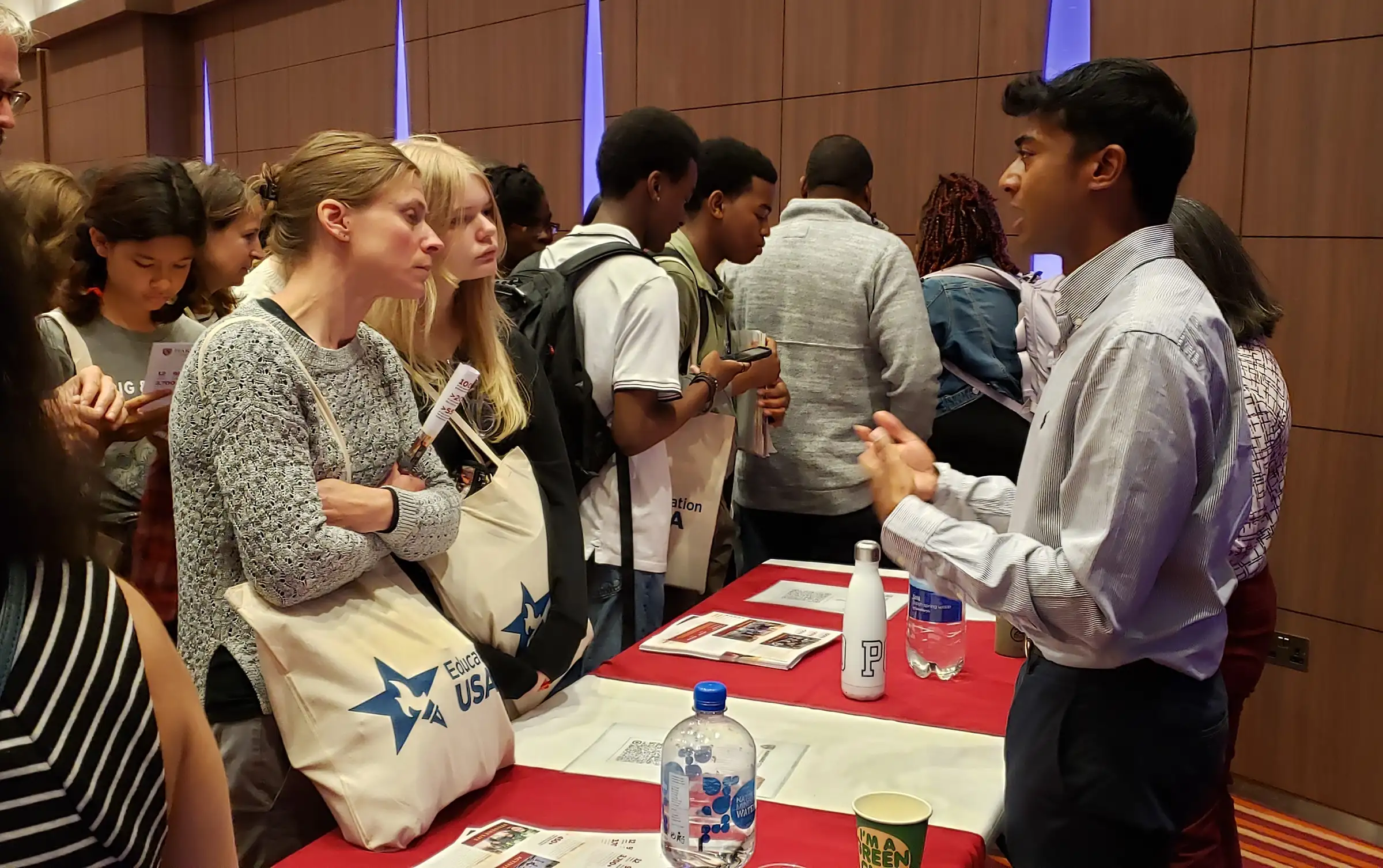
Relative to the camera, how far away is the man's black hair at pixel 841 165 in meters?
2.92

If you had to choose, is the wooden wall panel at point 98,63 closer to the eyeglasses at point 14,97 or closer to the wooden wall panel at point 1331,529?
the eyeglasses at point 14,97

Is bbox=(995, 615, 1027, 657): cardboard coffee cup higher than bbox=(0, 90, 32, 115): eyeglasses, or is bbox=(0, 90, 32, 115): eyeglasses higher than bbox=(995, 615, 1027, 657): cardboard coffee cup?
bbox=(0, 90, 32, 115): eyeglasses

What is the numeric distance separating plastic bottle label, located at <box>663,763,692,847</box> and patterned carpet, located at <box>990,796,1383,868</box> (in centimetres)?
233

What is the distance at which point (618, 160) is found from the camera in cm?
247

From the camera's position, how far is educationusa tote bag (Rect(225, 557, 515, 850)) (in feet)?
3.98

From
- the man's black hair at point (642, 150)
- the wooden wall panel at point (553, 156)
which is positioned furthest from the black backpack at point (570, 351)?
the wooden wall panel at point (553, 156)

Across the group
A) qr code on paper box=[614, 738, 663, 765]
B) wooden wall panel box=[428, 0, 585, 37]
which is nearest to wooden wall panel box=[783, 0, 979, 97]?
wooden wall panel box=[428, 0, 585, 37]

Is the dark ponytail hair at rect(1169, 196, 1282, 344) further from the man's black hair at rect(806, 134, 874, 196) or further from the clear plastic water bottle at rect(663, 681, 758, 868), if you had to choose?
the clear plastic water bottle at rect(663, 681, 758, 868)

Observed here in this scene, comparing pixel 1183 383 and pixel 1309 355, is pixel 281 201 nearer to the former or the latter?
pixel 1183 383

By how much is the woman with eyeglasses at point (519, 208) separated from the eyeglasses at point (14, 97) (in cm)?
127

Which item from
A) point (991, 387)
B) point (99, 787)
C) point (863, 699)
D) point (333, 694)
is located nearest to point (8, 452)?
point (99, 787)

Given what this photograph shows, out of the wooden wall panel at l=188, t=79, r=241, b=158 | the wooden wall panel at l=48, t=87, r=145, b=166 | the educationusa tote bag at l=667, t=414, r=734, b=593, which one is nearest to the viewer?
the educationusa tote bag at l=667, t=414, r=734, b=593

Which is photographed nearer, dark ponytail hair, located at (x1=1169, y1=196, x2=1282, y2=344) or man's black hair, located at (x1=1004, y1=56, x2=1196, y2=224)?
man's black hair, located at (x1=1004, y1=56, x2=1196, y2=224)

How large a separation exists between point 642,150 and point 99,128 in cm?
862
